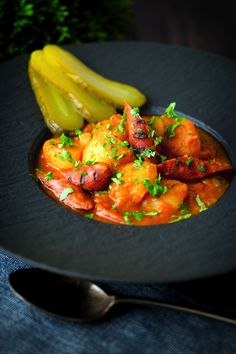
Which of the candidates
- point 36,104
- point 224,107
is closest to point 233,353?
point 224,107

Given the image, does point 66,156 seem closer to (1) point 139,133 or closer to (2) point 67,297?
(1) point 139,133

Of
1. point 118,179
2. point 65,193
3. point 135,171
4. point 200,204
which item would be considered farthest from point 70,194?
point 200,204

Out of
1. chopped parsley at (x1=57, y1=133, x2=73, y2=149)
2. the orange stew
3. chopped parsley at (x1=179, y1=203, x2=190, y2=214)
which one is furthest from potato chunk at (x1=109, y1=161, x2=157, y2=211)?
chopped parsley at (x1=57, y1=133, x2=73, y2=149)

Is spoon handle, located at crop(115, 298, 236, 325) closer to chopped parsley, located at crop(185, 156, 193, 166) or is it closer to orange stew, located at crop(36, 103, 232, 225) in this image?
orange stew, located at crop(36, 103, 232, 225)

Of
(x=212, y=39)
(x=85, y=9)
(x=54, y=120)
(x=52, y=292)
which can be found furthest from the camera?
(x=212, y=39)

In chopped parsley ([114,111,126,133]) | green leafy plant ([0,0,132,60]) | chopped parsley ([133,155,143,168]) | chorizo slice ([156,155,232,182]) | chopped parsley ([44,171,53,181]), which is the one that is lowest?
chorizo slice ([156,155,232,182])

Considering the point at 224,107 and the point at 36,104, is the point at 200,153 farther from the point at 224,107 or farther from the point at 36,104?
the point at 36,104
